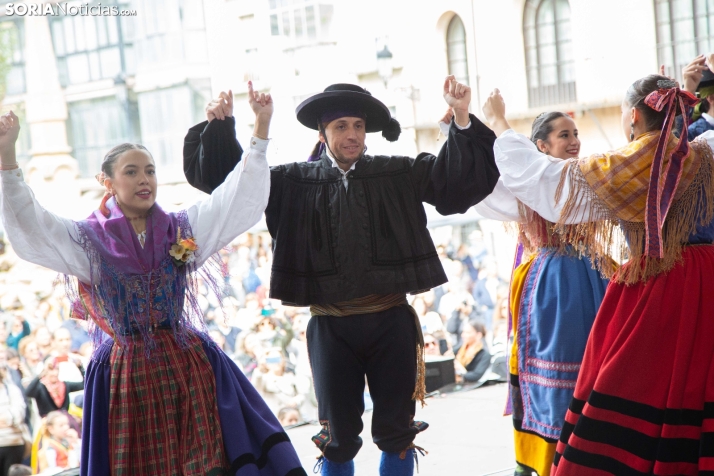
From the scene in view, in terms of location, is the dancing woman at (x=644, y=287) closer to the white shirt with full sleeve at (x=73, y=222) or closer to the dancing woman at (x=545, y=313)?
the dancing woman at (x=545, y=313)

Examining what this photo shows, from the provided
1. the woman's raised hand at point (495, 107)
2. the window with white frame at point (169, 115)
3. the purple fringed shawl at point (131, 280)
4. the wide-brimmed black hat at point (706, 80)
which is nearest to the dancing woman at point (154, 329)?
the purple fringed shawl at point (131, 280)

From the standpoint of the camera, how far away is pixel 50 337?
182 inches

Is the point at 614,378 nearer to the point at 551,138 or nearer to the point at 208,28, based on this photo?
the point at 551,138

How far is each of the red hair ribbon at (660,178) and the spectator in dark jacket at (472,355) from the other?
3.66m

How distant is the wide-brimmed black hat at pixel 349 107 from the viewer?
2.87 metres

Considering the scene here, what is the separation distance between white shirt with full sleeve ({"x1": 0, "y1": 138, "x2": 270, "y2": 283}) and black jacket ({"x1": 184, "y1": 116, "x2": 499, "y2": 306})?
0.55ft

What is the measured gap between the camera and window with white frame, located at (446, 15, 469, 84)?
797 cm

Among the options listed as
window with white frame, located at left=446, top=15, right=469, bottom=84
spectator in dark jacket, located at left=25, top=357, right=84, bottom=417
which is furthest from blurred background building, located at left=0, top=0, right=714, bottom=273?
spectator in dark jacket, located at left=25, top=357, right=84, bottom=417

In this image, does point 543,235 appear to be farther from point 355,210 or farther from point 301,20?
point 301,20

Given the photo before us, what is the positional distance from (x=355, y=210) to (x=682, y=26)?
6.38 meters

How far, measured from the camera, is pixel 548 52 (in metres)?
8.28

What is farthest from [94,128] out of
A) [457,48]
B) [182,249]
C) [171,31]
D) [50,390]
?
[182,249]

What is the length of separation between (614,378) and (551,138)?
1224 millimetres

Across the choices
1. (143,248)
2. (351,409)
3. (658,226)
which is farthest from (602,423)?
(143,248)
